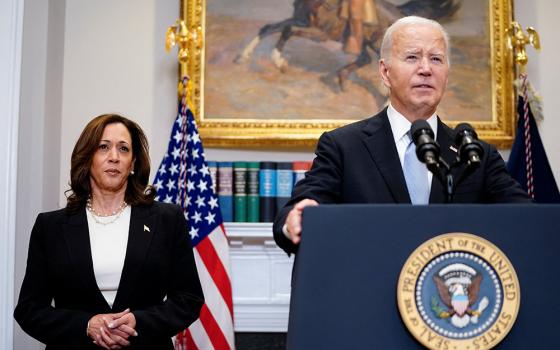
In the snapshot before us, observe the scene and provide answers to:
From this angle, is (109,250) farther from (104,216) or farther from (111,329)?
(111,329)

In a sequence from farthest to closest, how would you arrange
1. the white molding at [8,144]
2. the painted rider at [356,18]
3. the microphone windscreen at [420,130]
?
1. the painted rider at [356,18]
2. the white molding at [8,144]
3. the microphone windscreen at [420,130]

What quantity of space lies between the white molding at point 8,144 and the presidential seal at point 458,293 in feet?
9.99

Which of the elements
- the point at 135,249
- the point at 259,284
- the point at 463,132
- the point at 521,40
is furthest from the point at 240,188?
the point at 463,132

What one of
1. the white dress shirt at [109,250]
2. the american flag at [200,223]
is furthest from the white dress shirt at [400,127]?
the american flag at [200,223]

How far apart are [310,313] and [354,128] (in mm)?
949

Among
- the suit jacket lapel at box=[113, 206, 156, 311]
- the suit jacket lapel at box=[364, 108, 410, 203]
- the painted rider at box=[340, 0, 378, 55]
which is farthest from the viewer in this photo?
the painted rider at box=[340, 0, 378, 55]

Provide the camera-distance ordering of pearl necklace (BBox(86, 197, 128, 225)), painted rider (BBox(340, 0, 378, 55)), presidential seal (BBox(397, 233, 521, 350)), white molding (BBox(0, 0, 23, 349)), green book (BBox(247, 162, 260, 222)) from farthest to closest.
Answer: painted rider (BBox(340, 0, 378, 55)), green book (BBox(247, 162, 260, 222)), white molding (BBox(0, 0, 23, 349)), pearl necklace (BBox(86, 197, 128, 225)), presidential seal (BBox(397, 233, 521, 350))

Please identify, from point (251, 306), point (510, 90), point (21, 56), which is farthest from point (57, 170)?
point (510, 90)

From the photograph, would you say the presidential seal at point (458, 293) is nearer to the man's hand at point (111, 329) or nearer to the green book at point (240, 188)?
the man's hand at point (111, 329)

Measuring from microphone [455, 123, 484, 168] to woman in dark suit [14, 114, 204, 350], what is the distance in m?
1.51

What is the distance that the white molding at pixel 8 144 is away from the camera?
383 centimetres

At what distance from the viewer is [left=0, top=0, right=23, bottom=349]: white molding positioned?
12.6ft

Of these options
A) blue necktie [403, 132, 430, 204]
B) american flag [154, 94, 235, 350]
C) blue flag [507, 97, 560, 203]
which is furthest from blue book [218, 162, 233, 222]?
blue necktie [403, 132, 430, 204]

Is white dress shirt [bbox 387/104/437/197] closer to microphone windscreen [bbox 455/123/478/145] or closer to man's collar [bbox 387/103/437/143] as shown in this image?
man's collar [bbox 387/103/437/143]
